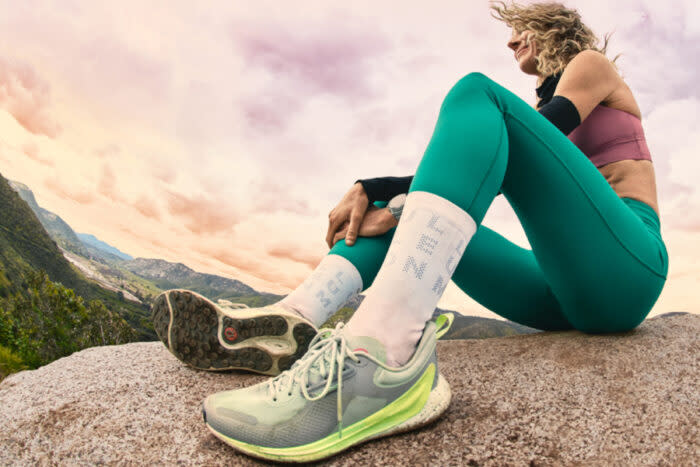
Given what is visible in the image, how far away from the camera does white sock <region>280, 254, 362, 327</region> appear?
2.04 m

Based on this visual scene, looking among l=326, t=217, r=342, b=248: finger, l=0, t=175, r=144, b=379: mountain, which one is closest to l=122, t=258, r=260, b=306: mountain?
l=0, t=175, r=144, b=379: mountain

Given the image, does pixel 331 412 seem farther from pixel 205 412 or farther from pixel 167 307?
pixel 167 307

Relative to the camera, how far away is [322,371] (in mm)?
1355

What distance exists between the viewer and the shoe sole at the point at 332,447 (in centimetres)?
129

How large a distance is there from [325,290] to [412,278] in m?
0.81

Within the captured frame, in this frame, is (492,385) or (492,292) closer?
(492,385)

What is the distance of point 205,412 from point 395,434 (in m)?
0.62

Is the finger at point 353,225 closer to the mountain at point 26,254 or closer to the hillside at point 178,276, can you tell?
the mountain at point 26,254

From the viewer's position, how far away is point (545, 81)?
263cm

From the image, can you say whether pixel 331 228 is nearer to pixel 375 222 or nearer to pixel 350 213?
pixel 350 213

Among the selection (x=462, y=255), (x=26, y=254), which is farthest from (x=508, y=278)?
(x=26, y=254)

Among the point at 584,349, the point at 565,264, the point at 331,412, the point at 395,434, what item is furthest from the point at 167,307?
the point at 584,349

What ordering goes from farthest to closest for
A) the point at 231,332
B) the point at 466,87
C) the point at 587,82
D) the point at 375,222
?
the point at 375,222 → the point at 587,82 → the point at 231,332 → the point at 466,87

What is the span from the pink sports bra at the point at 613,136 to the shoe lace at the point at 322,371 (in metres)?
1.72
